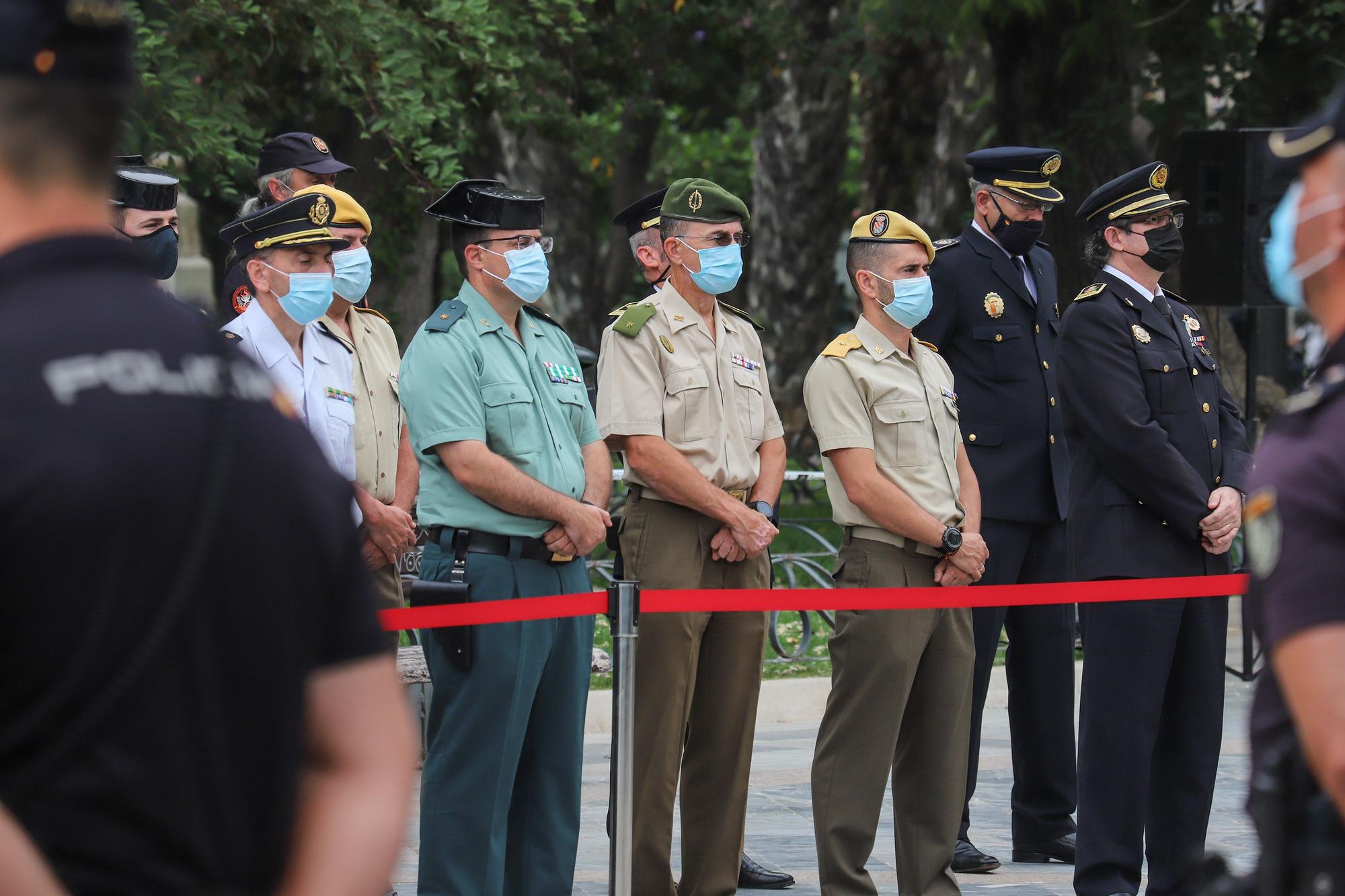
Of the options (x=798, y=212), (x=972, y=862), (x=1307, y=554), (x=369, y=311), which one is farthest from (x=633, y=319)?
Result: (x=798, y=212)

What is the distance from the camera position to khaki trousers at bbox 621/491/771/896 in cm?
538

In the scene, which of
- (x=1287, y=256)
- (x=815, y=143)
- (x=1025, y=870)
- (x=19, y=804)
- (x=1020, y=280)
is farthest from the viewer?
(x=815, y=143)

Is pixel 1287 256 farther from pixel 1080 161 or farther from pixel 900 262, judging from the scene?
pixel 1080 161

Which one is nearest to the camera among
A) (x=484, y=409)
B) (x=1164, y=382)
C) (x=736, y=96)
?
(x=484, y=409)

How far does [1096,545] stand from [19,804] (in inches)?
177

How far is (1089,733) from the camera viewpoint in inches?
216

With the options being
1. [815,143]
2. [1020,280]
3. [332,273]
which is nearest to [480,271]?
[332,273]

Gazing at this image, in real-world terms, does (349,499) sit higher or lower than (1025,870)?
higher

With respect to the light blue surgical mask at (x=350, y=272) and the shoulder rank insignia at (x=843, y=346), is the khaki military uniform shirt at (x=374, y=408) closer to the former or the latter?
the light blue surgical mask at (x=350, y=272)

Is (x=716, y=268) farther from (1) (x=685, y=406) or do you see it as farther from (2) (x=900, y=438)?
(2) (x=900, y=438)

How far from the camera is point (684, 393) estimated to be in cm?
552

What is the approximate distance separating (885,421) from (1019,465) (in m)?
1.07

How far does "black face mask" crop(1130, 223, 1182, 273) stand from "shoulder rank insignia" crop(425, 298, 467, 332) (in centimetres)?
221

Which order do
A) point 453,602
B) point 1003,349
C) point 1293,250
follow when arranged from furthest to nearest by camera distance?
point 1003,349 < point 453,602 < point 1293,250
